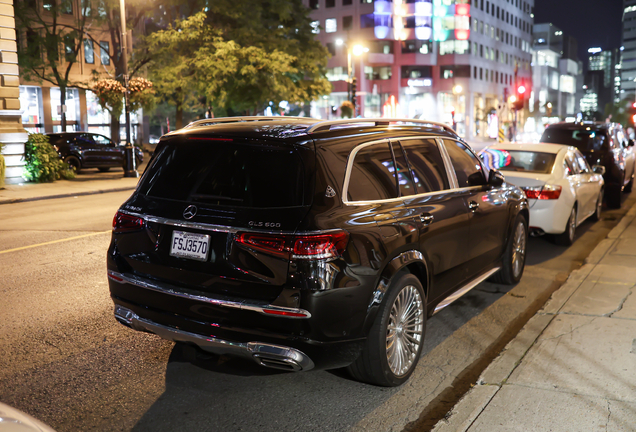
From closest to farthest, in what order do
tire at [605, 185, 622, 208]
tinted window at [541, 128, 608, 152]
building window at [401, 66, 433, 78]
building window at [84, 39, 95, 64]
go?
tire at [605, 185, 622, 208]
tinted window at [541, 128, 608, 152]
building window at [84, 39, 95, 64]
building window at [401, 66, 433, 78]

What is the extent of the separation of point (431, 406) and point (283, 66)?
28180 millimetres

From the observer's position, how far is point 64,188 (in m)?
20.0

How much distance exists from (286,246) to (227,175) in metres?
0.74

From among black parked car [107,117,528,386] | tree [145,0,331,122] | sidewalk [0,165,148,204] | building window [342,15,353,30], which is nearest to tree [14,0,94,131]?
tree [145,0,331,122]

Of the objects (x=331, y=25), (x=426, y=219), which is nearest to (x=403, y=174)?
(x=426, y=219)

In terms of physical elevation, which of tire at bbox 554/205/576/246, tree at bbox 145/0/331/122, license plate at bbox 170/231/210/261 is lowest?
tire at bbox 554/205/576/246

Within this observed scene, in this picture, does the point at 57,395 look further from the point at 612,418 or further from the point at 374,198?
the point at 612,418

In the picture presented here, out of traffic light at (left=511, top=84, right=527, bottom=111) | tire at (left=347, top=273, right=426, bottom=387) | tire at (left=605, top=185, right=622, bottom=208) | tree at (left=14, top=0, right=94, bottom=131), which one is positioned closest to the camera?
tire at (left=347, top=273, right=426, bottom=387)

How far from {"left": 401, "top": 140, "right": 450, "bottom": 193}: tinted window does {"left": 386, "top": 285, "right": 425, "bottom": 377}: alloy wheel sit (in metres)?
0.89

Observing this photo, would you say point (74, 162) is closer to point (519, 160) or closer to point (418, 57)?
point (519, 160)

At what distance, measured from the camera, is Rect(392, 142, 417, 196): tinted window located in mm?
4723

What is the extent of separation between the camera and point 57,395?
14.1 feet

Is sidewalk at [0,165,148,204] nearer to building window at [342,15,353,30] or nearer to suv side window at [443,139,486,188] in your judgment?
suv side window at [443,139,486,188]

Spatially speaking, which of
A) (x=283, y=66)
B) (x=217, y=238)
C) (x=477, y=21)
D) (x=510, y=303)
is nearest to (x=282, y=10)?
(x=283, y=66)
